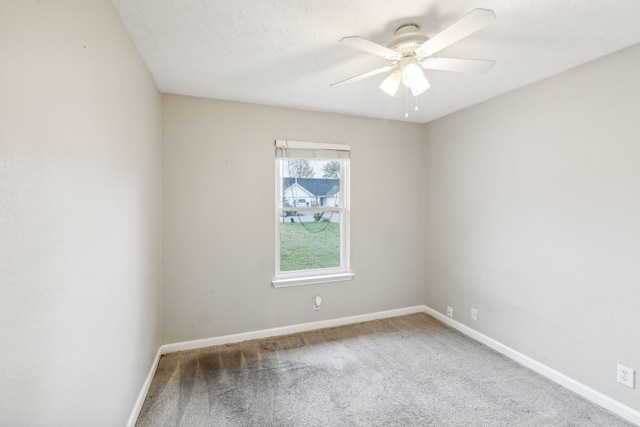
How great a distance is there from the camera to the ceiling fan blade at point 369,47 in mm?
1371

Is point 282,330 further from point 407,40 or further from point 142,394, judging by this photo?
point 407,40

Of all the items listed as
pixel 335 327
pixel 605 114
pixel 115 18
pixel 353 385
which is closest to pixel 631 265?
pixel 605 114

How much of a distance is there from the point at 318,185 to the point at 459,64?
1.92 meters

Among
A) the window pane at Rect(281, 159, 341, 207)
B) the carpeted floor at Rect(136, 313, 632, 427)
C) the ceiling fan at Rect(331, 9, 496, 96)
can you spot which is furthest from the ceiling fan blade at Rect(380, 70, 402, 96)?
the carpeted floor at Rect(136, 313, 632, 427)

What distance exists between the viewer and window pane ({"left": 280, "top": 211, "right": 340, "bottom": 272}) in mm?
3148

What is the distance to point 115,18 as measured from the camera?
146 cm

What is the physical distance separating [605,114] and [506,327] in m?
1.91

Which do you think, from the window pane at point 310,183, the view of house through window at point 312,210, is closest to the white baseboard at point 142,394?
the view of house through window at point 312,210

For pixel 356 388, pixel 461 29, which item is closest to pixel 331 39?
pixel 461 29

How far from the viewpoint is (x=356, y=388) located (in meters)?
2.19

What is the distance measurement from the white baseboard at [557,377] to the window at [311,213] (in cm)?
144

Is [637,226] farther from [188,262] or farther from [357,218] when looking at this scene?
[188,262]

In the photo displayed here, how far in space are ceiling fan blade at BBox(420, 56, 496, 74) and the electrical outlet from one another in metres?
2.16

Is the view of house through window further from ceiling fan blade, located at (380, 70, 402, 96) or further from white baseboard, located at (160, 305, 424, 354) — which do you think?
ceiling fan blade, located at (380, 70, 402, 96)
